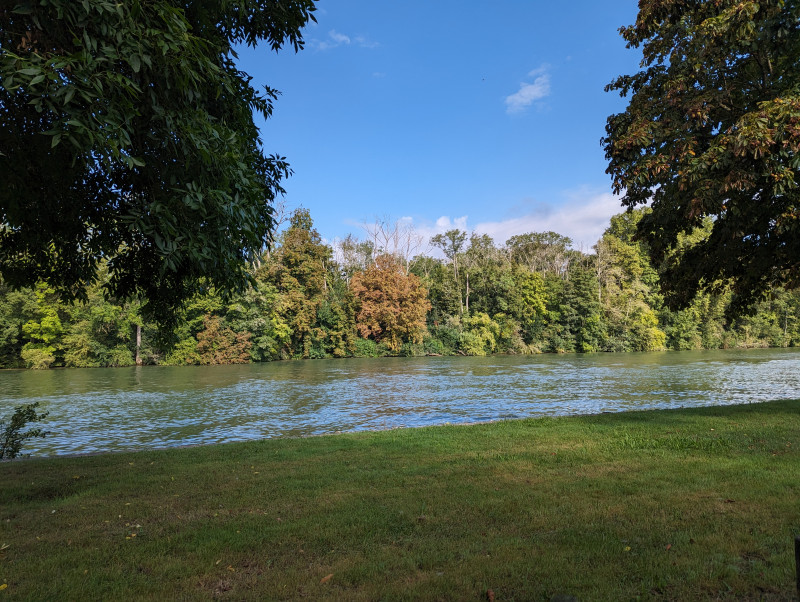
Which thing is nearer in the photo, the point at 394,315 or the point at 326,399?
the point at 326,399

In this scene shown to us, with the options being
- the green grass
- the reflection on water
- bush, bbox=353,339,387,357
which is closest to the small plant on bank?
the green grass

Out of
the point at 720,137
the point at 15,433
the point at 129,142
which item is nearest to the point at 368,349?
the point at 15,433

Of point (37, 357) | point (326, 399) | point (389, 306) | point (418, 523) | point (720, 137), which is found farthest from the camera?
point (389, 306)

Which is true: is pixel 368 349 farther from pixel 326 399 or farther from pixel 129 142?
pixel 129 142

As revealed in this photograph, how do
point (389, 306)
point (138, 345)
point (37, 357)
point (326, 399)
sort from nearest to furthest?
point (326, 399) → point (37, 357) → point (138, 345) → point (389, 306)

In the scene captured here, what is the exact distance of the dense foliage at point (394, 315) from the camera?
4538cm

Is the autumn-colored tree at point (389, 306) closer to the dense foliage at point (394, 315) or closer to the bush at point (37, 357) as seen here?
the dense foliage at point (394, 315)

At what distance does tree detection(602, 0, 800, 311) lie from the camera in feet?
28.3

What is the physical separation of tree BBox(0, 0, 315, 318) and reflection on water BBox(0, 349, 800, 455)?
7.56 meters

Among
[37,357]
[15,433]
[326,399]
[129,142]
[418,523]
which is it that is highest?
[129,142]

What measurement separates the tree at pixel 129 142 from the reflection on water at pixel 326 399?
756 cm

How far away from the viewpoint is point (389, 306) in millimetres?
54969

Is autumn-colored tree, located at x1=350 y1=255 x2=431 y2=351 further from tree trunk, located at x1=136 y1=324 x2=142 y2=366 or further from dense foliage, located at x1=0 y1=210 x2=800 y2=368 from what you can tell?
tree trunk, located at x1=136 y1=324 x2=142 y2=366

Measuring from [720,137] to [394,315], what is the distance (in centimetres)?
4645
